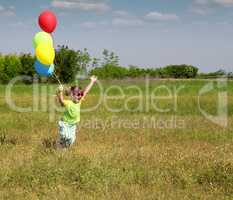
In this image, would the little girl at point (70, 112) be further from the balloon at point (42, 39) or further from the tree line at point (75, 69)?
the tree line at point (75, 69)

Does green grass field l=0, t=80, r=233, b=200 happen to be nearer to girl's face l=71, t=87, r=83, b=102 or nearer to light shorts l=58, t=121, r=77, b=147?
light shorts l=58, t=121, r=77, b=147

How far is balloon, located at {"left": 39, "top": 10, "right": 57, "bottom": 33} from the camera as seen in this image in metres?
11.1

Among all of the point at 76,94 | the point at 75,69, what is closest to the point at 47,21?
the point at 76,94

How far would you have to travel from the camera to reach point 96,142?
43.8 feet

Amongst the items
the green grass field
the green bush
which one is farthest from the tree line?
the green grass field

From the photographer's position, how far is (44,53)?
11.1 m

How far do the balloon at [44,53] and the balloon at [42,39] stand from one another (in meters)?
0.07

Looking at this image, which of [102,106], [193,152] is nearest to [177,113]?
[102,106]

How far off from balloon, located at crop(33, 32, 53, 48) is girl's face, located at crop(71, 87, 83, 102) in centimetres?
112

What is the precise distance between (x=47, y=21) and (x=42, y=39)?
16.7 inches

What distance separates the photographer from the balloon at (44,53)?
36.2 ft

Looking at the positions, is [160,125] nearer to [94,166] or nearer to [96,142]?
[96,142]

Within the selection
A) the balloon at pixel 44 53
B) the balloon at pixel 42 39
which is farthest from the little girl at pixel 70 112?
the balloon at pixel 42 39

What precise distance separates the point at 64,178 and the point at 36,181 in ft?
1.59
